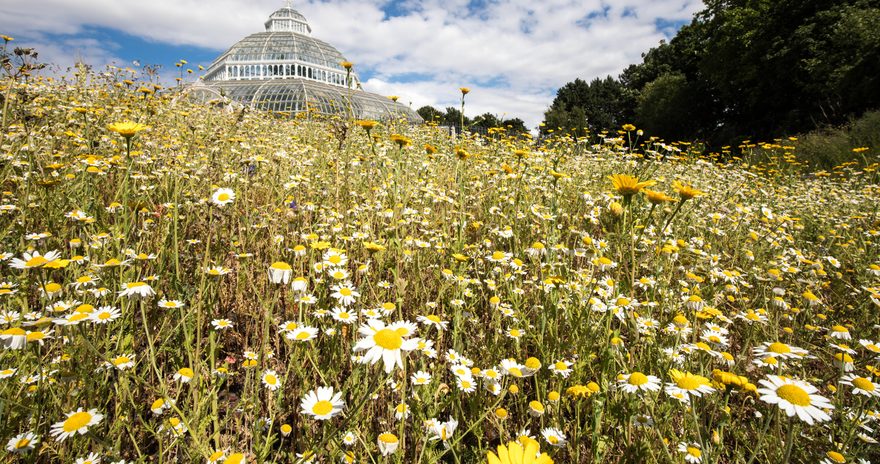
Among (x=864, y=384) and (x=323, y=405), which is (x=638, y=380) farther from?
(x=323, y=405)

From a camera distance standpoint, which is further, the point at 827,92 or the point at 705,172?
the point at 827,92

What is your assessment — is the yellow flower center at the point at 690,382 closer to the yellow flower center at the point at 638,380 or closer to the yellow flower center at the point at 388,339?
the yellow flower center at the point at 638,380

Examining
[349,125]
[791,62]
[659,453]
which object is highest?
[791,62]

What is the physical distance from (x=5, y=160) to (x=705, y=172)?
231 inches

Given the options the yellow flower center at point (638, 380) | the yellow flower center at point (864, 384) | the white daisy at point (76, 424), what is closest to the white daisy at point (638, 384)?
the yellow flower center at point (638, 380)

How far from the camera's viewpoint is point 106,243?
1827 mm

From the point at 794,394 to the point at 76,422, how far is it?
5.89 feet

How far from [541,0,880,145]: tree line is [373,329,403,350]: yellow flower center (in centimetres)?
933

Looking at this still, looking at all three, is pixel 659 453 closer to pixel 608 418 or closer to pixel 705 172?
pixel 608 418

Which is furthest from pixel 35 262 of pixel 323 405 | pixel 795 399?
pixel 795 399

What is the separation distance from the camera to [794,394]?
38.4 inches

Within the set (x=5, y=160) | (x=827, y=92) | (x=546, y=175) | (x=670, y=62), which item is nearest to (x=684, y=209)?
(x=546, y=175)

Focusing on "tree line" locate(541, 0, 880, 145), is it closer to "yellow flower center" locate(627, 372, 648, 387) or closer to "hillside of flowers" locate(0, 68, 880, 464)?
"hillside of flowers" locate(0, 68, 880, 464)

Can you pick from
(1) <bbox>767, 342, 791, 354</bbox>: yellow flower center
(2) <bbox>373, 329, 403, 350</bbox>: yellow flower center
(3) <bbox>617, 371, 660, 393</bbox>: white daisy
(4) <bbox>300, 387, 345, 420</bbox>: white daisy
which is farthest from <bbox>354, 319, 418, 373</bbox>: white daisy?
(1) <bbox>767, 342, 791, 354</bbox>: yellow flower center
